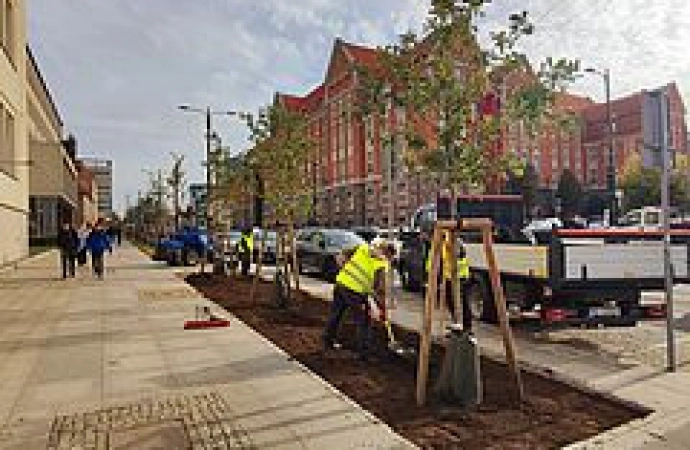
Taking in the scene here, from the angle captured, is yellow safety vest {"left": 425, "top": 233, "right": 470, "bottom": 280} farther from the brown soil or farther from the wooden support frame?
the brown soil

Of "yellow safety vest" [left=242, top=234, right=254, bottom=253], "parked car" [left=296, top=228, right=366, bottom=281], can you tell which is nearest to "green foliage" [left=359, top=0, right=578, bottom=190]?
"parked car" [left=296, top=228, right=366, bottom=281]

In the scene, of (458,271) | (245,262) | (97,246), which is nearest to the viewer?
(458,271)

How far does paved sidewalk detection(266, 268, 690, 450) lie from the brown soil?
0.19m

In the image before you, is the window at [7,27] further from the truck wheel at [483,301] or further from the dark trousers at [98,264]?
the truck wheel at [483,301]

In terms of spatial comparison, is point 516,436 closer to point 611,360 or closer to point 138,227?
point 611,360

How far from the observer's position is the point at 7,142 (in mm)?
30594

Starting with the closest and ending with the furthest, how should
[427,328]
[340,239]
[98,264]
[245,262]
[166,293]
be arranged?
[427,328] → [166,293] → [245,262] → [340,239] → [98,264]

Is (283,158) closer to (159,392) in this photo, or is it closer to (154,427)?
(159,392)

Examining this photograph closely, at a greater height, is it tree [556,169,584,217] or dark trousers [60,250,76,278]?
tree [556,169,584,217]

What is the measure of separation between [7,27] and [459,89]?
30.8m

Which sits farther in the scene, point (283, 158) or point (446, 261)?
point (283, 158)

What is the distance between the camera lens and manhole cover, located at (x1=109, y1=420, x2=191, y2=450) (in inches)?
203

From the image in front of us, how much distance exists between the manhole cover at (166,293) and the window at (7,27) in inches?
696

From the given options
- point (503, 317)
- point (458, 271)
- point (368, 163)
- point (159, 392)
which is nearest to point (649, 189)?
point (368, 163)
